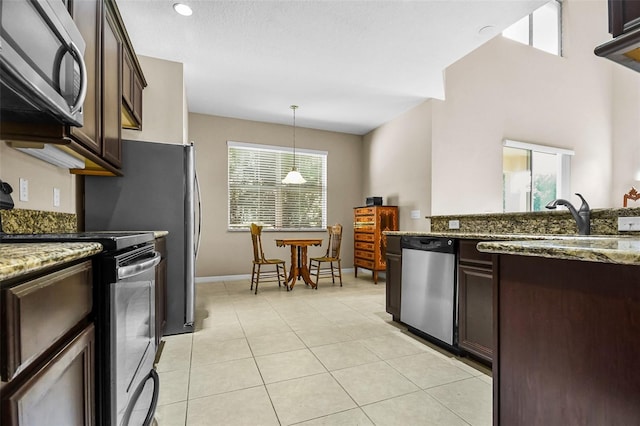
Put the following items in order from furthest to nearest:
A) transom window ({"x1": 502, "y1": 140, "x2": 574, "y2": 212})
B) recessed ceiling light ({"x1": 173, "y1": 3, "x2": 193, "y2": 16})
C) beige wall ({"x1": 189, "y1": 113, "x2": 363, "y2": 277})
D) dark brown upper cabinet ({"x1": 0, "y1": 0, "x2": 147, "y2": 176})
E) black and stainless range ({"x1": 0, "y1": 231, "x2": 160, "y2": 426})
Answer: beige wall ({"x1": 189, "y1": 113, "x2": 363, "y2": 277}) < transom window ({"x1": 502, "y1": 140, "x2": 574, "y2": 212}) < recessed ceiling light ({"x1": 173, "y1": 3, "x2": 193, "y2": 16}) < dark brown upper cabinet ({"x1": 0, "y1": 0, "x2": 147, "y2": 176}) < black and stainless range ({"x1": 0, "y1": 231, "x2": 160, "y2": 426})

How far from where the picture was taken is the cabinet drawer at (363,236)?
213 inches

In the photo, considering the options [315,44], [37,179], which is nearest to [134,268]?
[37,179]

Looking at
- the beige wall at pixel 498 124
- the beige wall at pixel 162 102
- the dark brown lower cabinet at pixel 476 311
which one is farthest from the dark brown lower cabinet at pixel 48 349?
the beige wall at pixel 498 124

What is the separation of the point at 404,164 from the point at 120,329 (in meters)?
4.77

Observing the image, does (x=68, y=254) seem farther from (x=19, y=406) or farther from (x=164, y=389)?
(x=164, y=389)

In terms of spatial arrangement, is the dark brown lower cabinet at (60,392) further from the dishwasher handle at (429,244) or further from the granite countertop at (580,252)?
the dishwasher handle at (429,244)

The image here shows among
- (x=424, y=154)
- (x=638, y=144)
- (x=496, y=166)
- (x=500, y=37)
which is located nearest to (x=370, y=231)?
(x=424, y=154)

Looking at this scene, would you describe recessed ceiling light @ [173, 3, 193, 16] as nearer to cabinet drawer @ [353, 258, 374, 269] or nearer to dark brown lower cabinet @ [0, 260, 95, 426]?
dark brown lower cabinet @ [0, 260, 95, 426]

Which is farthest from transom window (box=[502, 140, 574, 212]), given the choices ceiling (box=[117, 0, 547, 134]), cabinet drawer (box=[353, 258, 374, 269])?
cabinet drawer (box=[353, 258, 374, 269])

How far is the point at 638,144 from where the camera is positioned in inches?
245

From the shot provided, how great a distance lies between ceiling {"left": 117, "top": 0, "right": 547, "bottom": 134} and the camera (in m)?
2.70

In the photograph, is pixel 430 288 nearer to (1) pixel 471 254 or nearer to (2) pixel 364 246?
(1) pixel 471 254

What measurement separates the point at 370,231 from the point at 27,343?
5.00m

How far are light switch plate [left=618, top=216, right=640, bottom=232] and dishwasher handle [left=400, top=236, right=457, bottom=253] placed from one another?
94 cm
